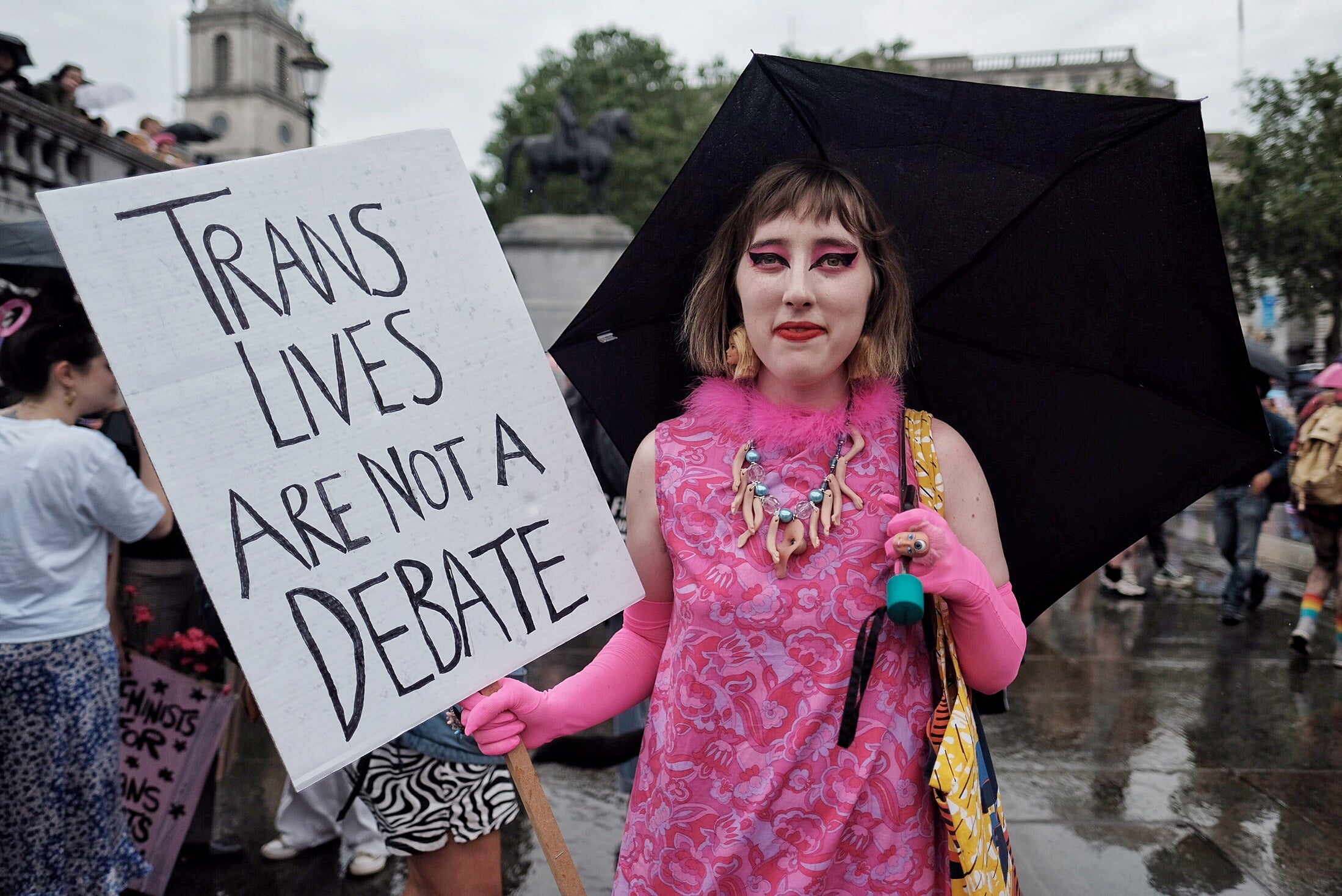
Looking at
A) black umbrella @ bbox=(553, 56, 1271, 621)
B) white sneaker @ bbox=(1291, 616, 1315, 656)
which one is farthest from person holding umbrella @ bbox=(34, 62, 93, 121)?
white sneaker @ bbox=(1291, 616, 1315, 656)

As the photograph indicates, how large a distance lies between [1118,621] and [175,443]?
6957 millimetres

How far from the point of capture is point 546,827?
1.50 meters

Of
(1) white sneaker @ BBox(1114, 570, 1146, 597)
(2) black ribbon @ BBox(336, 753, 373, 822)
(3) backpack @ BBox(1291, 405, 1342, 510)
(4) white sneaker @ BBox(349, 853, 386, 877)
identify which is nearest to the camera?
(2) black ribbon @ BBox(336, 753, 373, 822)

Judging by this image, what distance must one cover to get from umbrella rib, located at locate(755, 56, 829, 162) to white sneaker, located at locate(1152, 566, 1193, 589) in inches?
299

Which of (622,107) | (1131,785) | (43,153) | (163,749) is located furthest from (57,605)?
(622,107)

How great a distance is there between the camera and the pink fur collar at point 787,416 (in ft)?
5.38

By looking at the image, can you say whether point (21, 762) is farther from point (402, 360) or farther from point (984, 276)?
point (984, 276)

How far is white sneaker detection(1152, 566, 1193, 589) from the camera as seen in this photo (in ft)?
27.1

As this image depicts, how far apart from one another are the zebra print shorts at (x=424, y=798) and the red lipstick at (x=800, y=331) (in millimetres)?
1367

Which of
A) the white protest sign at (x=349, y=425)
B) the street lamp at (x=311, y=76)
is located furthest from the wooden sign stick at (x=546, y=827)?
the street lamp at (x=311, y=76)

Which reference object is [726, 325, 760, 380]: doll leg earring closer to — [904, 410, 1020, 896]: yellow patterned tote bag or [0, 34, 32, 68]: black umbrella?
[904, 410, 1020, 896]: yellow patterned tote bag

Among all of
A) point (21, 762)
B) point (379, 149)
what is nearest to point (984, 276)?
point (379, 149)

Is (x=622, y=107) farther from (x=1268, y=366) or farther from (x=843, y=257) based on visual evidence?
(x=843, y=257)

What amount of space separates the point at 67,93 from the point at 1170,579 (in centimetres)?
1059
